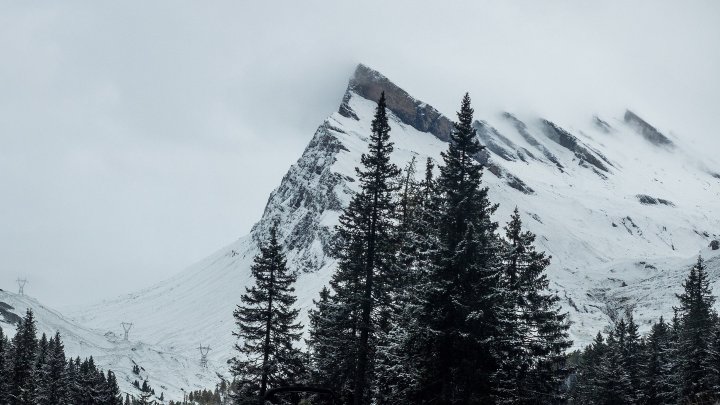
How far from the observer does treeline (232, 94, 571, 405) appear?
2544 cm

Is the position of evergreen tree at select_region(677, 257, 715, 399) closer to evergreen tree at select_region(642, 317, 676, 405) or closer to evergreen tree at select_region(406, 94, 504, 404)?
evergreen tree at select_region(642, 317, 676, 405)

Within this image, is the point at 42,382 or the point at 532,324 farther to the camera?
the point at 42,382

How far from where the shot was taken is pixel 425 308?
85.1 ft

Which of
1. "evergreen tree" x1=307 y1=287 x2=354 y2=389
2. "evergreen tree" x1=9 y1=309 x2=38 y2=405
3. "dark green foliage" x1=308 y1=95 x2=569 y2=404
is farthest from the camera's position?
"evergreen tree" x1=9 y1=309 x2=38 y2=405

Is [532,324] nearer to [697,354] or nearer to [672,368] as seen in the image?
[697,354]

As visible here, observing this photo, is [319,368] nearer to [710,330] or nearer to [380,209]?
[380,209]

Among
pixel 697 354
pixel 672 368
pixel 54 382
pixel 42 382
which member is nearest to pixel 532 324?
pixel 697 354

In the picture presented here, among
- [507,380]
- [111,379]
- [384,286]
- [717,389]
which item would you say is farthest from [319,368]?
[111,379]

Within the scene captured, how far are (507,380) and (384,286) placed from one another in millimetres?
8178

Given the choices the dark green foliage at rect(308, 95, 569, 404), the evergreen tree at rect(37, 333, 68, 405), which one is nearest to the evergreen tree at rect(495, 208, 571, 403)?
the dark green foliage at rect(308, 95, 569, 404)

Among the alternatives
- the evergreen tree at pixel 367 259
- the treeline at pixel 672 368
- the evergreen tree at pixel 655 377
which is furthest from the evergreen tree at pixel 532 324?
the evergreen tree at pixel 655 377

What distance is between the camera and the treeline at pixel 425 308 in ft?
83.5

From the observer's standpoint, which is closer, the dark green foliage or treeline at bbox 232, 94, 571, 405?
the dark green foliage

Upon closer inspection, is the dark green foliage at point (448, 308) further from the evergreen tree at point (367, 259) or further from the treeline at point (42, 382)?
the treeline at point (42, 382)
